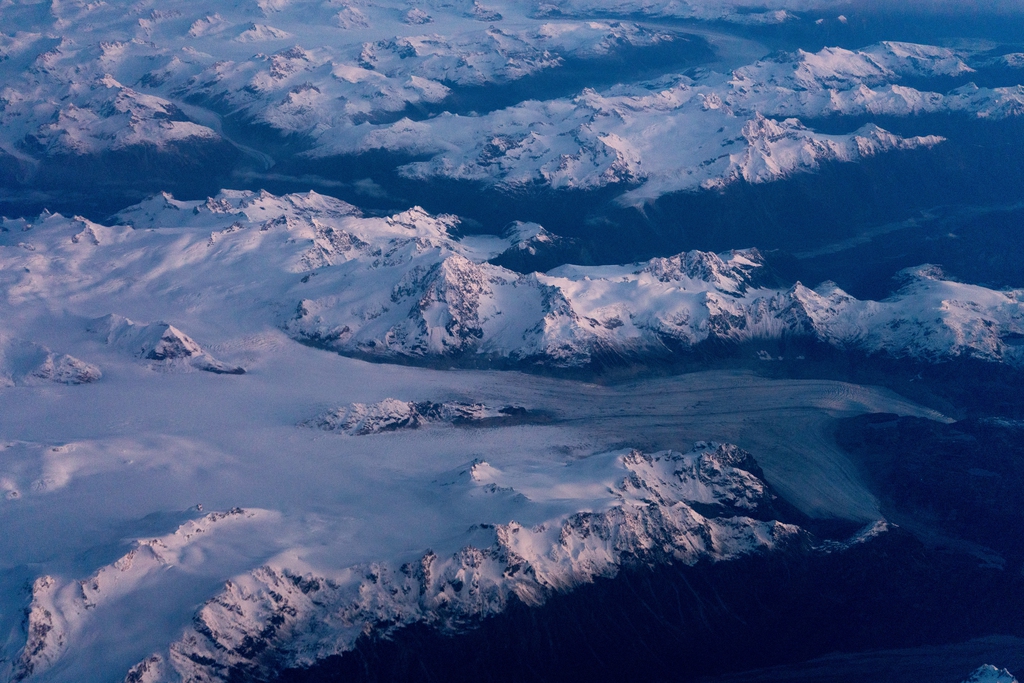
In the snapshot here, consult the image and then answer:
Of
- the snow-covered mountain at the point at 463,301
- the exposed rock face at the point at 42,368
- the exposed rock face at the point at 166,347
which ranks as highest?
the snow-covered mountain at the point at 463,301

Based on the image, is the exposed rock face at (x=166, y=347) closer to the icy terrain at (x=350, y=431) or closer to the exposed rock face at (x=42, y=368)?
the icy terrain at (x=350, y=431)

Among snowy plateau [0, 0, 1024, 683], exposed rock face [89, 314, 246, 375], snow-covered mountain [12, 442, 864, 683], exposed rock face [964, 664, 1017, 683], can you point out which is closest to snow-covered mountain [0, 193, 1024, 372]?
exposed rock face [89, 314, 246, 375]

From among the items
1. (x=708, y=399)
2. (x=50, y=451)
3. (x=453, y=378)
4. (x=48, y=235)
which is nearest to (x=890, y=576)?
(x=708, y=399)

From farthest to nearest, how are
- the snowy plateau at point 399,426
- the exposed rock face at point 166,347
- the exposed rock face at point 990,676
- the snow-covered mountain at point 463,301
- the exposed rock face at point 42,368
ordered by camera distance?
the snow-covered mountain at point 463,301, the exposed rock face at point 166,347, the exposed rock face at point 42,368, the snowy plateau at point 399,426, the exposed rock face at point 990,676

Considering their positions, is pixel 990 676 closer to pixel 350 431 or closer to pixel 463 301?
pixel 350 431

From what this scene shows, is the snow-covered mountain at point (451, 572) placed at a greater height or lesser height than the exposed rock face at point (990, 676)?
lesser

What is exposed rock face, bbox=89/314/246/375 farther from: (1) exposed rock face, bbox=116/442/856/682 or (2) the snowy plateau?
(1) exposed rock face, bbox=116/442/856/682

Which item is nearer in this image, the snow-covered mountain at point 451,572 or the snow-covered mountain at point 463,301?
the snow-covered mountain at point 451,572

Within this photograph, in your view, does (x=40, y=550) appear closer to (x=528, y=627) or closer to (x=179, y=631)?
(x=179, y=631)

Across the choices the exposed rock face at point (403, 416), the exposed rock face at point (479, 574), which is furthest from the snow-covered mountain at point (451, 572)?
the exposed rock face at point (403, 416)
